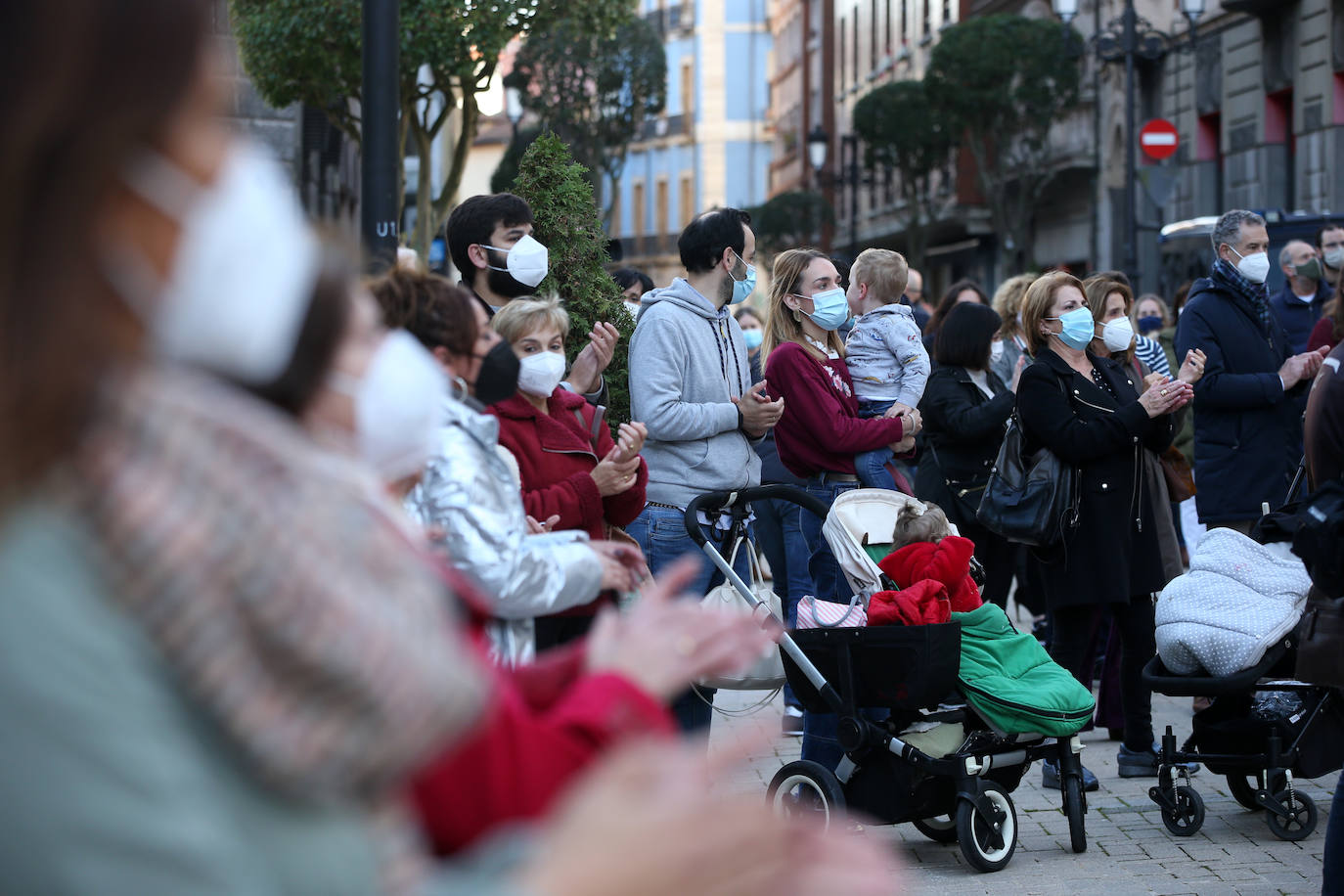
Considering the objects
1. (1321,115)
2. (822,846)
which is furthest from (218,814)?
(1321,115)

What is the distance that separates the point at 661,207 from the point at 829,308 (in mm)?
70267

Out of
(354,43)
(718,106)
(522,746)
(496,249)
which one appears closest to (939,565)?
(496,249)

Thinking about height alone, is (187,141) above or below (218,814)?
above

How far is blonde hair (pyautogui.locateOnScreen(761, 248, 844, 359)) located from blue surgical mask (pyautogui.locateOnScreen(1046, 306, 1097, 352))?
1060 mm

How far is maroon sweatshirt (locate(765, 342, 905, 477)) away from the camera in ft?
23.9

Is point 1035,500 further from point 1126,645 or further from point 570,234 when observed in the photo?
point 570,234

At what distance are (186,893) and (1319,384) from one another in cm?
425

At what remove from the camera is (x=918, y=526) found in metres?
6.02

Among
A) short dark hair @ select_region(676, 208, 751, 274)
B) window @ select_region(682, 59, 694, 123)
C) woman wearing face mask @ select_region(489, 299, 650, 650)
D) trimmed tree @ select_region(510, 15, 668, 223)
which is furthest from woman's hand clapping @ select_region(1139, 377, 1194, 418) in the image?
window @ select_region(682, 59, 694, 123)

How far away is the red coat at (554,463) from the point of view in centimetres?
445

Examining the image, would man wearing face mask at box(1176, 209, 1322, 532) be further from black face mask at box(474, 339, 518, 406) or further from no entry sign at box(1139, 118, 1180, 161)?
no entry sign at box(1139, 118, 1180, 161)

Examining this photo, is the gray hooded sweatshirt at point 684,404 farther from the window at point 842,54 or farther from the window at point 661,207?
the window at point 661,207

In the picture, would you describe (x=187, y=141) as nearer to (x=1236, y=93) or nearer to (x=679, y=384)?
(x=679, y=384)

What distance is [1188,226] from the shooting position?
19.8 m
